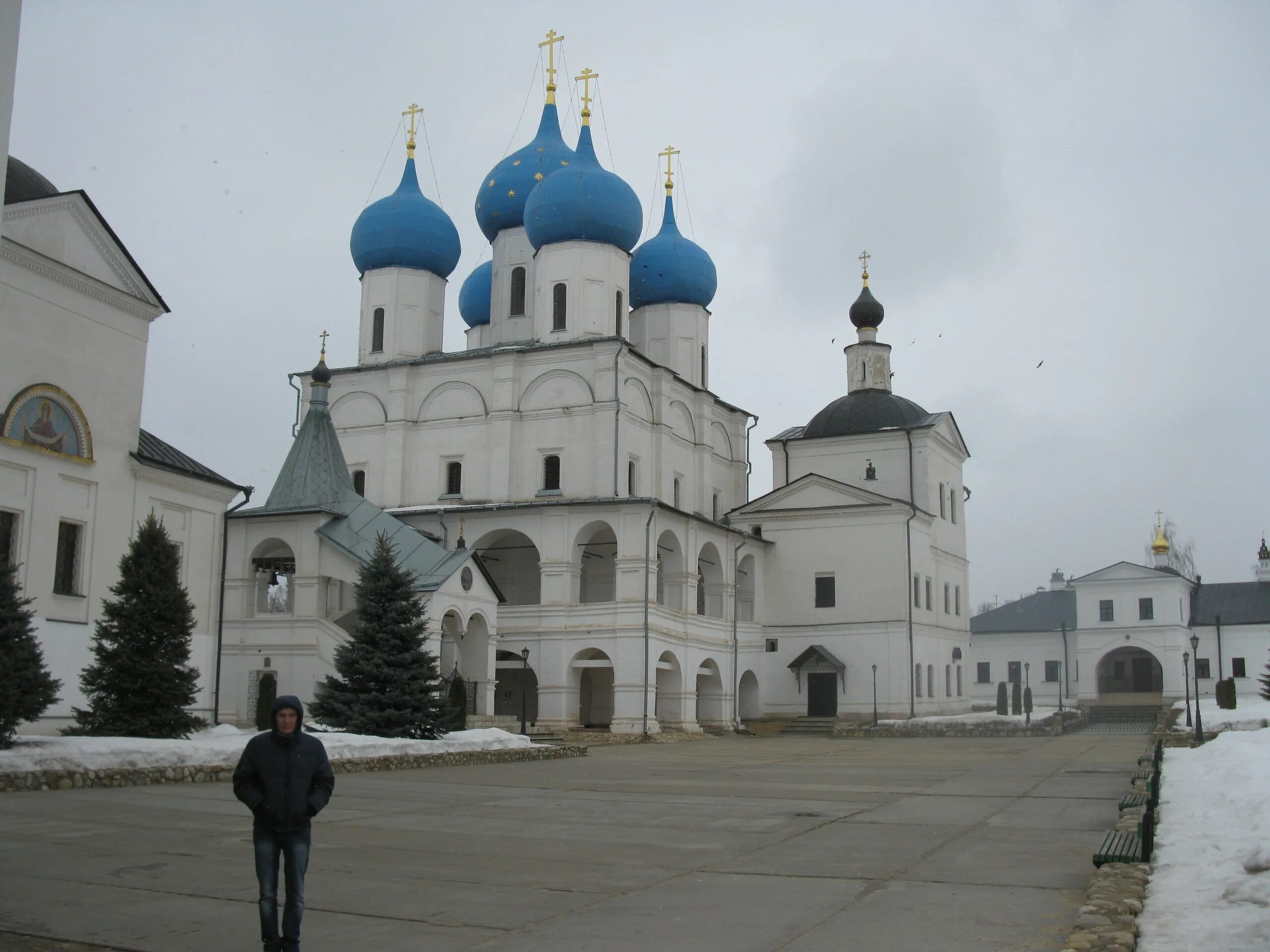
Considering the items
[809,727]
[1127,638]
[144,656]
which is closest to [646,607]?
[809,727]

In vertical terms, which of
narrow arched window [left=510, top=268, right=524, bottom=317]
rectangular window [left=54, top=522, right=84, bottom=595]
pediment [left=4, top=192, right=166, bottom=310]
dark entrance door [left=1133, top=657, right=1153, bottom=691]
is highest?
narrow arched window [left=510, top=268, right=524, bottom=317]

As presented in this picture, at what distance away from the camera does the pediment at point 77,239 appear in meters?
20.6

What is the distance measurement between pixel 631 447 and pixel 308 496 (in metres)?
9.65

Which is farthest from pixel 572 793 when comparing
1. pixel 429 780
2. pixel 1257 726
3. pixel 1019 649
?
pixel 1019 649

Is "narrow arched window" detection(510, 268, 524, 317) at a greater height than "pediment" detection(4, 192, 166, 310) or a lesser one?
greater

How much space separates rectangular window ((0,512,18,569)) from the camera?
1988cm

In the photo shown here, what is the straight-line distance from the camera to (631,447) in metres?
37.3

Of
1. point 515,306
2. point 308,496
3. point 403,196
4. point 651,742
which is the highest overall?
point 403,196

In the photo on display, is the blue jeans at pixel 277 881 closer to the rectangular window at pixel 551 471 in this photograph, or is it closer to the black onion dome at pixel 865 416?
the rectangular window at pixel 551 471

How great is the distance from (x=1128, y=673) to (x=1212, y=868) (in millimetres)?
56680

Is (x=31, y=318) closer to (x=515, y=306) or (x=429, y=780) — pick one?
(x=429, y=780)

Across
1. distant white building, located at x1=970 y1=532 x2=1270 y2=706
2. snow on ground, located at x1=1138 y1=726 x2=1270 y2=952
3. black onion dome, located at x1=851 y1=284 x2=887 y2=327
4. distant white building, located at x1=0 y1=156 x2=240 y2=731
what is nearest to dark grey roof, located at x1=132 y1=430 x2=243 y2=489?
distant white building, located at x1=0 y1=156 x2=240 y2=731

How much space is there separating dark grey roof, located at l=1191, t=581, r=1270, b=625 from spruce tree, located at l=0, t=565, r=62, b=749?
55.4 m

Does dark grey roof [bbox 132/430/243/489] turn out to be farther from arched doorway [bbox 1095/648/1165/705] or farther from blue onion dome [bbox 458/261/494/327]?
arched doorway [bbox 1095/648/1165/705]
